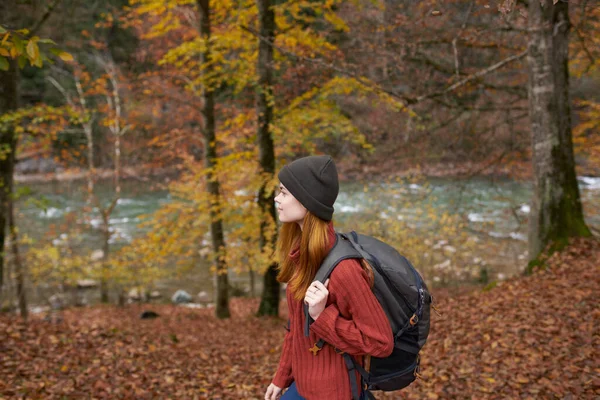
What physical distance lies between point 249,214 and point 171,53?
4.13 meters

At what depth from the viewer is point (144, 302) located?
19.4 m

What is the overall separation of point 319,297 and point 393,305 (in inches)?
13.6

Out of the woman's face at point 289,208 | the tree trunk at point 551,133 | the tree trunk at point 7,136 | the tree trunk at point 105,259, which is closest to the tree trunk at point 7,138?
the tree trunk at point 7,136

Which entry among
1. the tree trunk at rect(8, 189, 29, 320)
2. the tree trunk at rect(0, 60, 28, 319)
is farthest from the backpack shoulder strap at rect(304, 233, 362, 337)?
the tree trunk at rect(8, 189, 29, 320)

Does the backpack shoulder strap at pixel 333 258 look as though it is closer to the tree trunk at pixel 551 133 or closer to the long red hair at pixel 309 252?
the long red hair at pixel 309 252

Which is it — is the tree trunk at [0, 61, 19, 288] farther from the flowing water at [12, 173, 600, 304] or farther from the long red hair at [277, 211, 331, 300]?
the long red hair at [277, 211, 331, 300]

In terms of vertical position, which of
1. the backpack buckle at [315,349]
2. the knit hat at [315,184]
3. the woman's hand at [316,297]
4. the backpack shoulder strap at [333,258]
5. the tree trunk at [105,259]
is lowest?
the tree trunk at [105,259]

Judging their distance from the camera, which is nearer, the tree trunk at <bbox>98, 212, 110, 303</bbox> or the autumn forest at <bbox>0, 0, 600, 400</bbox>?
the autumn forest at <bbox>0, 0, 600, 400</bbox>

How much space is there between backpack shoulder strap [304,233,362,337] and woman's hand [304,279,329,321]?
0.04 m

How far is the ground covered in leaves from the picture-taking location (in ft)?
15.2

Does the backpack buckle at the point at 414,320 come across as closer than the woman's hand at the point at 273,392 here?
Yes

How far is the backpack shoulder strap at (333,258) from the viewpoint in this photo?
202 cm

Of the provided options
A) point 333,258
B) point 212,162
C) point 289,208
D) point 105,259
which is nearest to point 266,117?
point 212,162

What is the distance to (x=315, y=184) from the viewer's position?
84.1 inches
